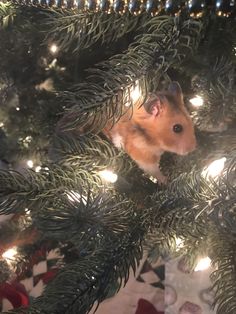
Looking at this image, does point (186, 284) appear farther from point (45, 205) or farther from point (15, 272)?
point (45, 205)

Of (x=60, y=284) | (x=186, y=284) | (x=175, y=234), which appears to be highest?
(x=186, y=284)

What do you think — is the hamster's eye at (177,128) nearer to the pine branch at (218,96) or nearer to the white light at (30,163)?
the pine branch at (218,96)

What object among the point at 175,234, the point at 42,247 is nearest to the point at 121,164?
the point at 175,234

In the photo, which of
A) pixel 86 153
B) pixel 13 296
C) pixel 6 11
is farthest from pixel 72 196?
pixel 13 296

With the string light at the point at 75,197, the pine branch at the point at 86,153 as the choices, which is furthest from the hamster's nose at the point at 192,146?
the string light at the point at 75,197

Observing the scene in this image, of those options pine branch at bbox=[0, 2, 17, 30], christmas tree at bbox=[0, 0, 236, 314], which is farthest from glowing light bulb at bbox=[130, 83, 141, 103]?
pine branch at bbox=[0, 2, 17, 30]

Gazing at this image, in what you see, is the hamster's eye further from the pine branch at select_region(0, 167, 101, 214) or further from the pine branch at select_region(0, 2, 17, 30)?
the pine branch at select_region(0, 2, 17, 30)
